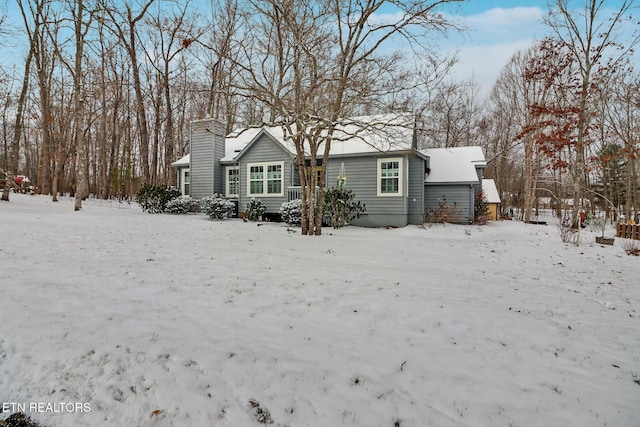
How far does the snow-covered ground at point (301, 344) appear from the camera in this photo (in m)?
2.15

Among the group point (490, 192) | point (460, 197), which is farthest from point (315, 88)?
point (490, 192)

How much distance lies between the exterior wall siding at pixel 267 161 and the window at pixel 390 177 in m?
4.36

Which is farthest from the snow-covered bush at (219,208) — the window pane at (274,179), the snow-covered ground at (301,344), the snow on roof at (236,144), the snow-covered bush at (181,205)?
the snow-covered ground at (301,344)

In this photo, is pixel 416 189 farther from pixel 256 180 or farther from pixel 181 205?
pixel 181 205

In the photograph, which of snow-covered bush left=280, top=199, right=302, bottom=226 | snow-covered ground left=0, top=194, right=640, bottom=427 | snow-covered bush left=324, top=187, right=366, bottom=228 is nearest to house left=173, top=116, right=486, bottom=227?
snow-covered bush left=324, top=187, right=366, bottom=228

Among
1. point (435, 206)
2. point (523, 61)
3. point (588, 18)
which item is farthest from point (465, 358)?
point (523, 61)

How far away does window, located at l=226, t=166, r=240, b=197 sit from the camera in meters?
17.8

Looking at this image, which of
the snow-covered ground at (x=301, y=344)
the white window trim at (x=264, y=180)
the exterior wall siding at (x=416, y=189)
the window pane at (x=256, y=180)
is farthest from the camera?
the window pane at (x=256, y=180)

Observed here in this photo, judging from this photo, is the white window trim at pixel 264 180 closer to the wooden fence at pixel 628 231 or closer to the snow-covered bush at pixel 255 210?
the snow-covered bush at pixel 255 210

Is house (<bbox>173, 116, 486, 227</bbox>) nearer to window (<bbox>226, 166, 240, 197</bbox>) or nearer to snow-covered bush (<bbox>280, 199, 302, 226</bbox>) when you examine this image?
window (<bbox>226, 166, 240, 197</bbox>)

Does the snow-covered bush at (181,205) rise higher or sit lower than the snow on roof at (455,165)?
lower

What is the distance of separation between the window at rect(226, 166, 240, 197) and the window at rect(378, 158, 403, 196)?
309 inches

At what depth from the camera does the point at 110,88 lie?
14828mm

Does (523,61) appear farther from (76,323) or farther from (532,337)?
(76,323)
